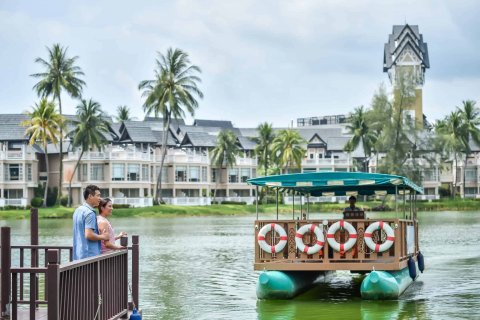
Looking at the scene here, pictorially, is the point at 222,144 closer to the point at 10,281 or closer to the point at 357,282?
the point at 357,282

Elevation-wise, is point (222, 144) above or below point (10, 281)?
above

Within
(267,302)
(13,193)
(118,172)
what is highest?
(118,172)

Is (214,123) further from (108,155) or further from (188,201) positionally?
(108,155)

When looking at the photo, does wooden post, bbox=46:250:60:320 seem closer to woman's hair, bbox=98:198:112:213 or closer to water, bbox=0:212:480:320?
woman's hair, bbox=98:198:112:213

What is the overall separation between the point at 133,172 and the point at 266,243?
8076 cm

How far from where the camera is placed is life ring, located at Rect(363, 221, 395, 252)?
18453 millimetres

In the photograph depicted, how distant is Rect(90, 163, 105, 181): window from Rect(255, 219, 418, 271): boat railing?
7902 cm

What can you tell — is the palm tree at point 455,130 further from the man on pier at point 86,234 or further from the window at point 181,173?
the man on pier at point 86,234

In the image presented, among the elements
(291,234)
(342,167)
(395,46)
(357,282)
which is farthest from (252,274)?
(395,46)

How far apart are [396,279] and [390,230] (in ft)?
3.47

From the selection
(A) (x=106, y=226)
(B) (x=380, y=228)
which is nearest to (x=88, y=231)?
(A) (x=106, y=226)

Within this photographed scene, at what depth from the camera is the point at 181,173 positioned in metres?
106

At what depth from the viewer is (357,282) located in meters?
22.9

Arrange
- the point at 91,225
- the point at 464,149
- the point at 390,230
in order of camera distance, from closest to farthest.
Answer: the point at 91,225, the point at 390,230, the point at 464,149
